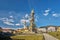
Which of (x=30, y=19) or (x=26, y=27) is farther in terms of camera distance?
(x=26, y=27)

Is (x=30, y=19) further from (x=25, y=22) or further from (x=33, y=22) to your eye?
(x=25, y=22)

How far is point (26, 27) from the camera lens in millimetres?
184125

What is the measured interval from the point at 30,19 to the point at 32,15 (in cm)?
414

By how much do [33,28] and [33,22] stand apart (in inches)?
211

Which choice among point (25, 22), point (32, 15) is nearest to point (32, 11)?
point (32, 15)

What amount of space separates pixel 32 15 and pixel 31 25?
33.1 feet

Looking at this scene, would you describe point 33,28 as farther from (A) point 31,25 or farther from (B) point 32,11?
(B) point 32,11

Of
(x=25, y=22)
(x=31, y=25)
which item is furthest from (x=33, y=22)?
(x=25, y=22)

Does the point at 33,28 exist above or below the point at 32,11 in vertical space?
below

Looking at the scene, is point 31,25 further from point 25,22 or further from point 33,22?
point 25,22

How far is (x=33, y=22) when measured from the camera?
497ft

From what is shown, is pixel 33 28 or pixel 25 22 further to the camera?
pixel 25 22

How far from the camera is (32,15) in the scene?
506ft

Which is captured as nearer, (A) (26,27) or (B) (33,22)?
(B) (33,22)
